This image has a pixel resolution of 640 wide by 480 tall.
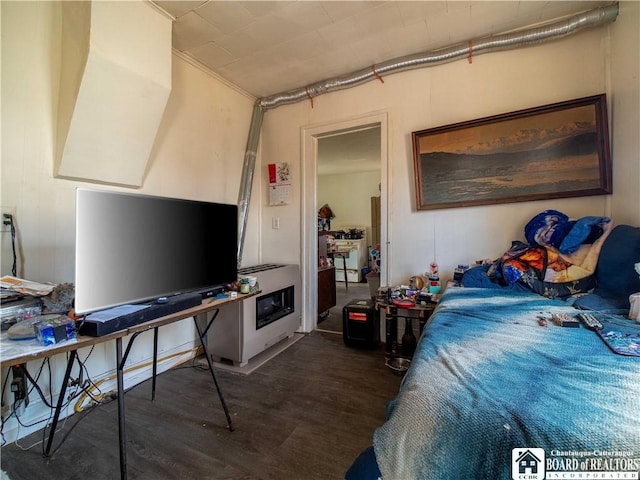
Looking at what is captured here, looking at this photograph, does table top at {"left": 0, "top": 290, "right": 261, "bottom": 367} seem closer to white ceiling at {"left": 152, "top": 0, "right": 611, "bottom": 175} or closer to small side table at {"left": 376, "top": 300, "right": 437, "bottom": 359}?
small side table at {"left": 376, "top": 300, "right": 437, "bottom": 359}

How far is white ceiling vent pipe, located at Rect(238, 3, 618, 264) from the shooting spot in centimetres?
192

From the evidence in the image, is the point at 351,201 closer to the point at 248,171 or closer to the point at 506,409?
the point at 248,171

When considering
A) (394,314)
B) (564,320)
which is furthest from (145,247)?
(564,320)

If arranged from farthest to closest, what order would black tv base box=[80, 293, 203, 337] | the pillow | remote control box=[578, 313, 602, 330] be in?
the pillow, remote control box=[578, 313, 602, 330], black tv base box=[80, 293, 203, 337]

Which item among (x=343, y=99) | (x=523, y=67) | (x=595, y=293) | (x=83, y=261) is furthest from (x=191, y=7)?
(x=595, y=293)

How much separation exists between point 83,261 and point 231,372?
149 centimetres

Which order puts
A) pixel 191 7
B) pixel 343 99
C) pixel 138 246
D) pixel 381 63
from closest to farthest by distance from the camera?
pixel 138 246, pixel 191 7, pixel 381 63, pixel 343 99

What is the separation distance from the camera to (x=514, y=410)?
26.8 inches

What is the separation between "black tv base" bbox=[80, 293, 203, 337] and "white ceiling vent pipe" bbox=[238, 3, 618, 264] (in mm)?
1461

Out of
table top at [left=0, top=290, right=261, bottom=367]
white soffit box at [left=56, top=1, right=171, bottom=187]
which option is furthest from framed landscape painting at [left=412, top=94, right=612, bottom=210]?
table top at [left=0, top=290, right=261, bottom=367]

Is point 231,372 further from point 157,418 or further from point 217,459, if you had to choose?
point 217,459

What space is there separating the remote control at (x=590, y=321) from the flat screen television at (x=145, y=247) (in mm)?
1930

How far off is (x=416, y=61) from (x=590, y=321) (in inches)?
91.6

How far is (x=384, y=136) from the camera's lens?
266cm
